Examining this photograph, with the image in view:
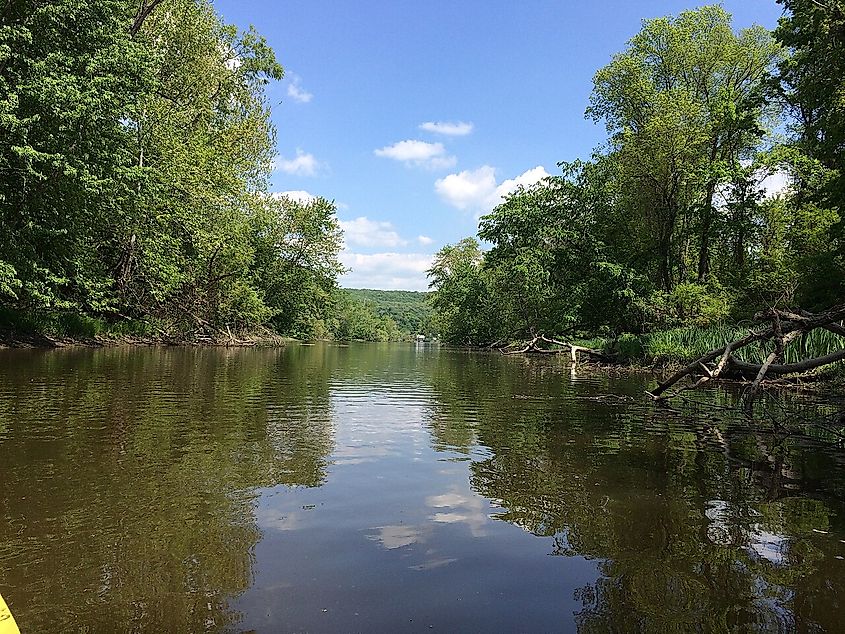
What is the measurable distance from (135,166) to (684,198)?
80.6 feet

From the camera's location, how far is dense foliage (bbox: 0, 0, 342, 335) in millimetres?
17812

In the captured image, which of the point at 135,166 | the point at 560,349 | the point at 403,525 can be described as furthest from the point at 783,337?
the point at 560,349

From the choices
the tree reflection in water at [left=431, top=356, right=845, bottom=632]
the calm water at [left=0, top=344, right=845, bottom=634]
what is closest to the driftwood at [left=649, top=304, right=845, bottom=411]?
the tree reflection in water at [left=431, top=356, right=845, bottom=632]

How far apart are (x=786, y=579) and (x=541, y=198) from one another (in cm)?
3185

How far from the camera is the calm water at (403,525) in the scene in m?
3.06

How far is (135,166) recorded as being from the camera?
22125mm

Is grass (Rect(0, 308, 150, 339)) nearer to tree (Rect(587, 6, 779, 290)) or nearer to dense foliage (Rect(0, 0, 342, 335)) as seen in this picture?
dense foliage (Rect(0, 0, 342, 335))

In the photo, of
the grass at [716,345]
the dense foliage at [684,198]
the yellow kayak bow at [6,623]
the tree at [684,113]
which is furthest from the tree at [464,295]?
the yellow kayak bow at [6,623]

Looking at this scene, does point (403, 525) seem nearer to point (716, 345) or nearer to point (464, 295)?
point (716, 345)

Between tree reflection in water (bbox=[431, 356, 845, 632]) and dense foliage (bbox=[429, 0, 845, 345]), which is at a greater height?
dense foliage (bbox=[429, 0, 845, 345])

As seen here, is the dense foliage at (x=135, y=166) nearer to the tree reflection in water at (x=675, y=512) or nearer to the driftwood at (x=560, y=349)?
the tree reflection in water at (x=675, y=512)

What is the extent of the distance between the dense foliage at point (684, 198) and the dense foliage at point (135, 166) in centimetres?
1673

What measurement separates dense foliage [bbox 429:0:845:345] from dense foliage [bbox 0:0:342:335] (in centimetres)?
1673

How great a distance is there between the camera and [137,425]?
24.7 feet
